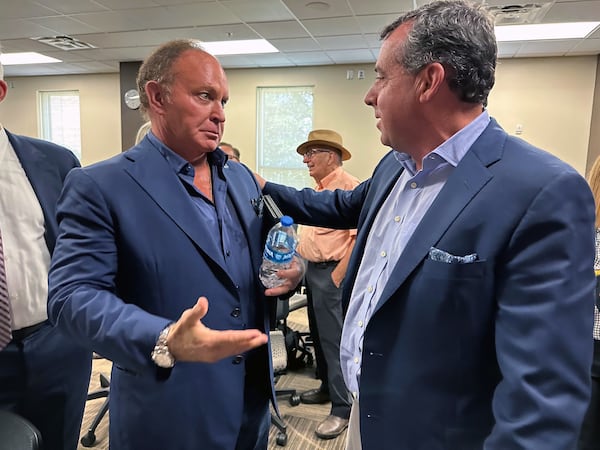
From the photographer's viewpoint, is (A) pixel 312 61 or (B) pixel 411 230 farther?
(A) pixel 312 61

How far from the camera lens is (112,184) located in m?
1.08

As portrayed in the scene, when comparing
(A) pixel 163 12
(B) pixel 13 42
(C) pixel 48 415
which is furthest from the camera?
(B) pixel 13 42

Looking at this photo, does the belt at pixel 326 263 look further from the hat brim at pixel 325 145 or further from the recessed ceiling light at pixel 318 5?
the recessed ceiling light at pixel 318 5

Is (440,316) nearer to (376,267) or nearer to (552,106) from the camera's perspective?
(376,267)

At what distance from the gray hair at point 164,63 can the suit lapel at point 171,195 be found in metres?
0.20

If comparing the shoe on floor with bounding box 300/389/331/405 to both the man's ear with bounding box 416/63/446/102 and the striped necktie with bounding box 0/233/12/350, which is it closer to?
the striped necktie with bounding box 0/233/12/350

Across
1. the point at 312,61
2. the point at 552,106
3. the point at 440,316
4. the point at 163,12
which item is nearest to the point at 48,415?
the point at 440,316

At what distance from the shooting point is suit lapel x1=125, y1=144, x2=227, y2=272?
111cm

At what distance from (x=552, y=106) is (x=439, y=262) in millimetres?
6191

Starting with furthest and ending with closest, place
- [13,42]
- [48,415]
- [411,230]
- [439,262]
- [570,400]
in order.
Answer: [13,42] < [48,415] < [411,230] < [439,262] < [570,400]

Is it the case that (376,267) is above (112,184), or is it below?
below

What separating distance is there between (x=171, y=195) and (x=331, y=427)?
206 centimetres

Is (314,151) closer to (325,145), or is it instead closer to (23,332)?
(325,145)

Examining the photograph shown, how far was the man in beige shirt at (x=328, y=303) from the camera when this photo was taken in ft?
8.93
